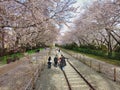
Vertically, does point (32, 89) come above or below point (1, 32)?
below

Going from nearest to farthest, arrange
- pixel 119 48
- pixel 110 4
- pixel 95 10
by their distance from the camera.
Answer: pixel 110 4, pixel 95 10, pixel 119 48

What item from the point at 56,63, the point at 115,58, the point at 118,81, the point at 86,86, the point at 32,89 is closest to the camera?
the point at 32,89

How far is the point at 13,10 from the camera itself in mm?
10969

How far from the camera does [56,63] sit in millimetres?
25078

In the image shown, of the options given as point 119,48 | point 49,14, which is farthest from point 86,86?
point 119,48

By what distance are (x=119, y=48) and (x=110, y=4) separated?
2293 centimetres

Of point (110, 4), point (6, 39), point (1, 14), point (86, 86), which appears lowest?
point (86, 86)

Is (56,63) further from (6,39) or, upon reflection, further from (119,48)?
(119,48)

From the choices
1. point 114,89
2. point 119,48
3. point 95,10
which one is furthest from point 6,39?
point 119,48

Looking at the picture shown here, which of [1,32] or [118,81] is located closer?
[1,32]

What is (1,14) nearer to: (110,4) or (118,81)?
(118,81)

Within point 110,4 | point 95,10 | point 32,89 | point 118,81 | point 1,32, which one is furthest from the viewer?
point 95,10

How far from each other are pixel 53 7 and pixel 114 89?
6950 mm

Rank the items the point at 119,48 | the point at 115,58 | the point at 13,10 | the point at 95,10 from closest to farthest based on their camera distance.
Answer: the point at 13,10 < the point at 95,10 < the point at 115,58 < the point at 119,48
